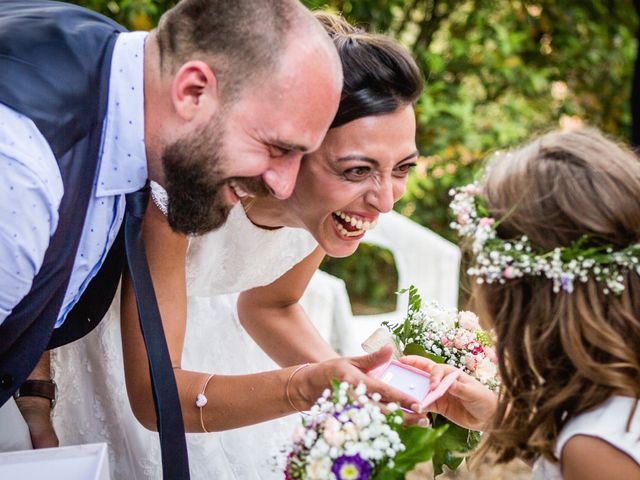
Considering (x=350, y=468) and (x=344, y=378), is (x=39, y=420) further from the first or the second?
(x=350, y=468)

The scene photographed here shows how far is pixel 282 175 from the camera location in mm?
2191

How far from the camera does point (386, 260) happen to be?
750 cm

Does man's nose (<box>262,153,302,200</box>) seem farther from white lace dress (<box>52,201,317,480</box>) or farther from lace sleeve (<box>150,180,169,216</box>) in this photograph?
white lace dress (<box>52,201,317,480</box>)

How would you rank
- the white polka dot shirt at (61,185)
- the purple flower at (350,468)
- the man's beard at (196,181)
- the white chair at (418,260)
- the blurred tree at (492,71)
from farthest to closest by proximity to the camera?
the blurred tree at (492,71) < the white chair at (418,260) < the man's beard at (196,181) < the white polka dot shirt at (61,185) < the purple flower at (350,468)

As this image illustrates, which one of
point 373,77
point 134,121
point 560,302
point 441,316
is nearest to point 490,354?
point 441,316

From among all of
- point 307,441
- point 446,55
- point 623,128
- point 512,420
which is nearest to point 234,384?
point 307,441

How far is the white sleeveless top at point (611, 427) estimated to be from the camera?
1.76m

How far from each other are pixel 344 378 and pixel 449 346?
44cm

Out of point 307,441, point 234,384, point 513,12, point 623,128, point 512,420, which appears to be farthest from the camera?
point 623,128

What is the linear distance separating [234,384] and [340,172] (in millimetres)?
685

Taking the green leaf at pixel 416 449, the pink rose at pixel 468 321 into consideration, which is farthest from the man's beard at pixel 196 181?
the green leaf at pixel 416 449

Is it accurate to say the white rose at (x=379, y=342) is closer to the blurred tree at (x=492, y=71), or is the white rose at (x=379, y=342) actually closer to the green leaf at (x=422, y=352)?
the green leaf at (x=422, y=352)

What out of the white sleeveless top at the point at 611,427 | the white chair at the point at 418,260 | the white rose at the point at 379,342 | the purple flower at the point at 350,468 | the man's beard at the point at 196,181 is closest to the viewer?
the purple flower at the point at 350,468

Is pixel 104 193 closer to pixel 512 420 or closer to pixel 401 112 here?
pixel 401 112
